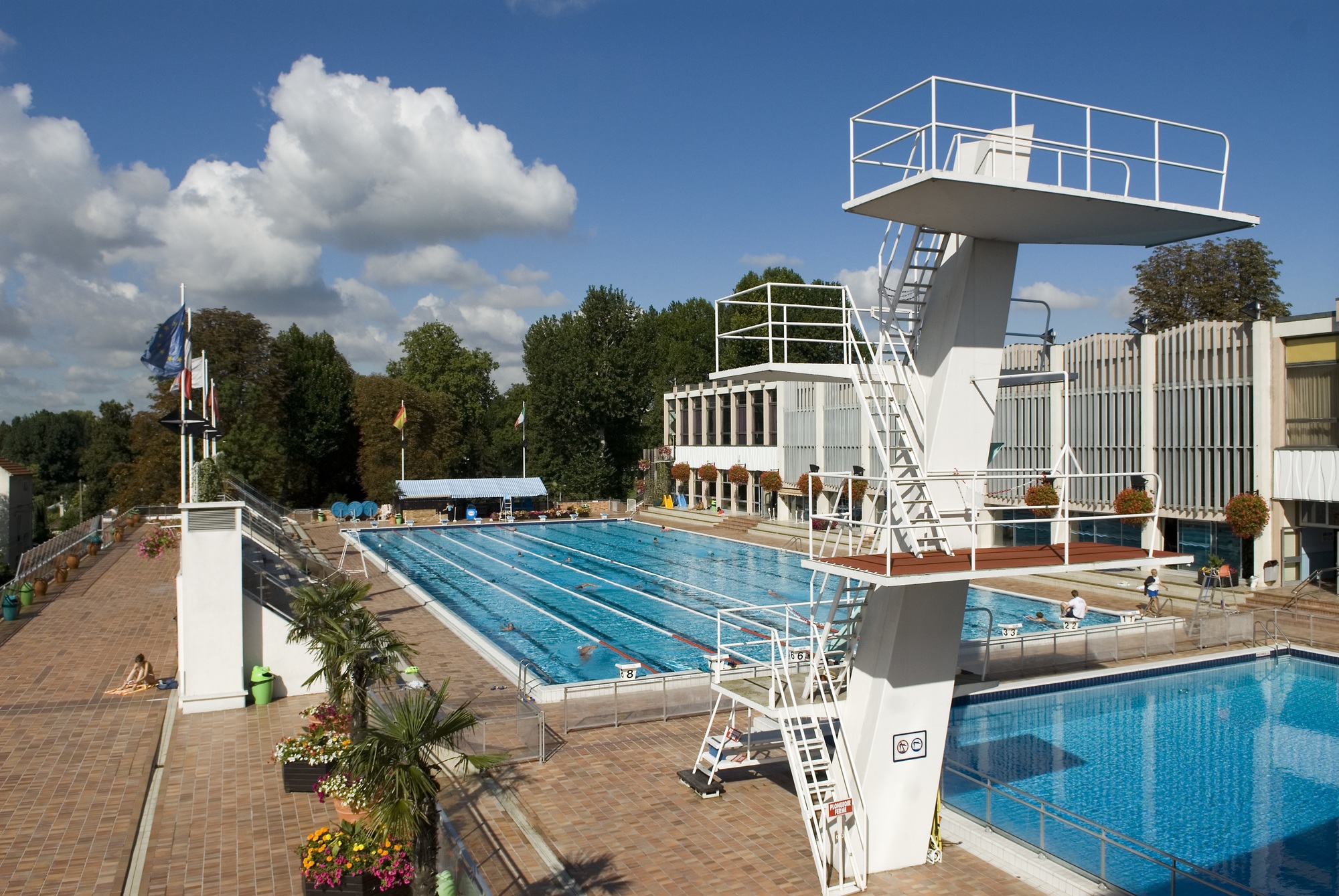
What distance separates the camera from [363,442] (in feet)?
174

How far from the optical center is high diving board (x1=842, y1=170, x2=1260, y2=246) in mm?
6887

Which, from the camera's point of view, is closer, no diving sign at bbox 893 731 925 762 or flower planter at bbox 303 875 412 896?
flower planter at bbox 303 875 412 896

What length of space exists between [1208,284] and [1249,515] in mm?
22972

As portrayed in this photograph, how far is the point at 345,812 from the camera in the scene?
1065 cm

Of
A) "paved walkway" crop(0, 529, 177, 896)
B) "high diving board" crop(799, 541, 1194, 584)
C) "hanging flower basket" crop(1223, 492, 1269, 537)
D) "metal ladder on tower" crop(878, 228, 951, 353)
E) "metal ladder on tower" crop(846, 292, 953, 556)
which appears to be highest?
"metal ladder on tower" crop(878, 228, 951, 353)

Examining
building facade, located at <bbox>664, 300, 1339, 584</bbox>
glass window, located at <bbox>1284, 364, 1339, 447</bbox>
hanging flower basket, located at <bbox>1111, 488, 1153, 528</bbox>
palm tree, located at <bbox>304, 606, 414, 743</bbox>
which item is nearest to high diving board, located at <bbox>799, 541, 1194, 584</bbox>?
palm tree, located at <bbox>304, 606, 414, 743</bbox>

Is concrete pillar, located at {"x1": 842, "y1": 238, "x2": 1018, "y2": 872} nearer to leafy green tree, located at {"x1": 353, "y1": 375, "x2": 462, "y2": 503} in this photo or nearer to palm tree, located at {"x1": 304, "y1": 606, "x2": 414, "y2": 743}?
palm tree, located at {"x1": 304, "y1": 606, "x2": 414, "y2": 743}

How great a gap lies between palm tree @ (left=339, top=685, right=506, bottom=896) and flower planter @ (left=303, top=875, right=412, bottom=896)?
117 cm

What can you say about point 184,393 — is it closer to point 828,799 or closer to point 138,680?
point 138,680

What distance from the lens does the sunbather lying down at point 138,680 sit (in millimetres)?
15312

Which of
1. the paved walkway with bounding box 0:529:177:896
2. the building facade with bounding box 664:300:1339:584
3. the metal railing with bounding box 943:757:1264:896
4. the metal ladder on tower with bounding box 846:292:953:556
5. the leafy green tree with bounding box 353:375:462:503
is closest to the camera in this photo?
the metal ladder on tower with bounding box 846:292:953:556

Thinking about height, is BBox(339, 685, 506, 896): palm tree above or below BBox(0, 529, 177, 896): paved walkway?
above

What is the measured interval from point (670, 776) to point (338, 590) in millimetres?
5293

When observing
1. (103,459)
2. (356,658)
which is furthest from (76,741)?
(103,459)
